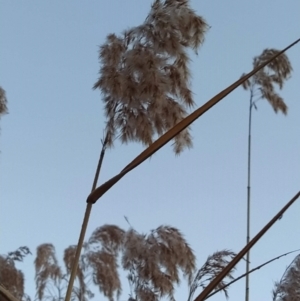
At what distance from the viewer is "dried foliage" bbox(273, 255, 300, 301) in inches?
110

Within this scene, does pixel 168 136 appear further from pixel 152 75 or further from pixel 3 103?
pixel 3 103

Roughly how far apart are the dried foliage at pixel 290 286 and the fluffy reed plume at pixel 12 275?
2204mm

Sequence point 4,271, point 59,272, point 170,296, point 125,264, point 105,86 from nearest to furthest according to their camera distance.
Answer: point 105,86 < point 170,296 < point 125,264 < point 4,271 < point 59,272

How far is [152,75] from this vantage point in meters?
2.23

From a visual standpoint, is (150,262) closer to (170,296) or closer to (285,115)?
(170,296)

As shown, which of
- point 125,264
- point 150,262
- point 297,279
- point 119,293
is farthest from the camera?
point 119,293

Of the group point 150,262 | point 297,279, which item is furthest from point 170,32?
point 150,262

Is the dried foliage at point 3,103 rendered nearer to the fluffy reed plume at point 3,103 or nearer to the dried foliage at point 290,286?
→ the fluffy reed plume at point 3,103

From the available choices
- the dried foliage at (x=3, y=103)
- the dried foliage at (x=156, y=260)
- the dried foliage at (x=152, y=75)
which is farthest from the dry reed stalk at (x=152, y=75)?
the dried foliage at (x=156, y=260)

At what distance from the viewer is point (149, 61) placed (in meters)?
2.25

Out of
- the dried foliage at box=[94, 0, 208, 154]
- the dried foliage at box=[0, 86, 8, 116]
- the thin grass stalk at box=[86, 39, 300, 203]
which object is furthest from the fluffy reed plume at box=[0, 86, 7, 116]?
the thin grass stalk at box=[86, 39, 300, 203]

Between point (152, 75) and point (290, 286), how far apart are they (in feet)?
4.13

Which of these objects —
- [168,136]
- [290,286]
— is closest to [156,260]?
[290,286]

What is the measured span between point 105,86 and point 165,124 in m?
0.29
